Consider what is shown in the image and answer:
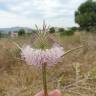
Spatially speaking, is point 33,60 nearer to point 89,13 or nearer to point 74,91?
point 74,91

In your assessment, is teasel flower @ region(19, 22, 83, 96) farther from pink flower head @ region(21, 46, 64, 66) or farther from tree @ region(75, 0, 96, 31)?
tree @ region(75, 0, 96, 31)

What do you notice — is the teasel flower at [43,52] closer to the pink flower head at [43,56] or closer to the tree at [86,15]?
the pink flower head at [43,56]

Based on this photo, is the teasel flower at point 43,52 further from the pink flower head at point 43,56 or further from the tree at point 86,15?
the tree at point 86,15

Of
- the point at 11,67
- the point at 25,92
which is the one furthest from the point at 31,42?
the point at 11,67

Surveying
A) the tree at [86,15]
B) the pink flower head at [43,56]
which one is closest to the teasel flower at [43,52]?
the pink flower head at [43,56]

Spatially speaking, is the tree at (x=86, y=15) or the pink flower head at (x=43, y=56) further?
the tree at (x=86, y=15)

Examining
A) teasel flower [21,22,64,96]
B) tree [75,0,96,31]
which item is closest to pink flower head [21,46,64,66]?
teasel flower [21,22,64,96]
